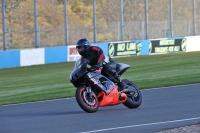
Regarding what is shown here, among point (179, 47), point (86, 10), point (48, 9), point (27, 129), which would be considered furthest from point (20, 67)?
point (27, 129)

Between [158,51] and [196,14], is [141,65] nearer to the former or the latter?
[158,51]

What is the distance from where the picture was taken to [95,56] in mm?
12336

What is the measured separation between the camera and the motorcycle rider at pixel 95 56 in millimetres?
12219

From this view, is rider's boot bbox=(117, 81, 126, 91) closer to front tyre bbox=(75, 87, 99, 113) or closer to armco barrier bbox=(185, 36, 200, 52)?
front tyre bbox=(75, 87, 99, 113)

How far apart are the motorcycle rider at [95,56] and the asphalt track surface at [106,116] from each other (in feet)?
2.77

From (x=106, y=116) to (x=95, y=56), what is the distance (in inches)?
52.6

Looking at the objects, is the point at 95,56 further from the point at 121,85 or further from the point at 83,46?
the point at 121,85

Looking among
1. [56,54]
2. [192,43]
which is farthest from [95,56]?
[192,43]

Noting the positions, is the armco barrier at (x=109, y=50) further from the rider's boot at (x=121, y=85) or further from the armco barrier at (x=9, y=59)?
the rider's boot at (x=121, y=85)

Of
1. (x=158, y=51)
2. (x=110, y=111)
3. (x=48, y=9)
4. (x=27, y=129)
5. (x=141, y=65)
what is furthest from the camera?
(x=158, y=51)

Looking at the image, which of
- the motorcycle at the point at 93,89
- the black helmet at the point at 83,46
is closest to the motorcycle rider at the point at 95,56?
the black helmet at the point at 83,46

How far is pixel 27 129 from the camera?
1043 centimetres

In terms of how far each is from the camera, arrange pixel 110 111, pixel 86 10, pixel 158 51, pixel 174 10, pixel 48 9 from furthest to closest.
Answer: pixel 174 10 → pixel 158 51 → pixel 86 10 → pixel 48 9 → pixel 110 111

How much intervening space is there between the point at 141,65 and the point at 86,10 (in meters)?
7.86
